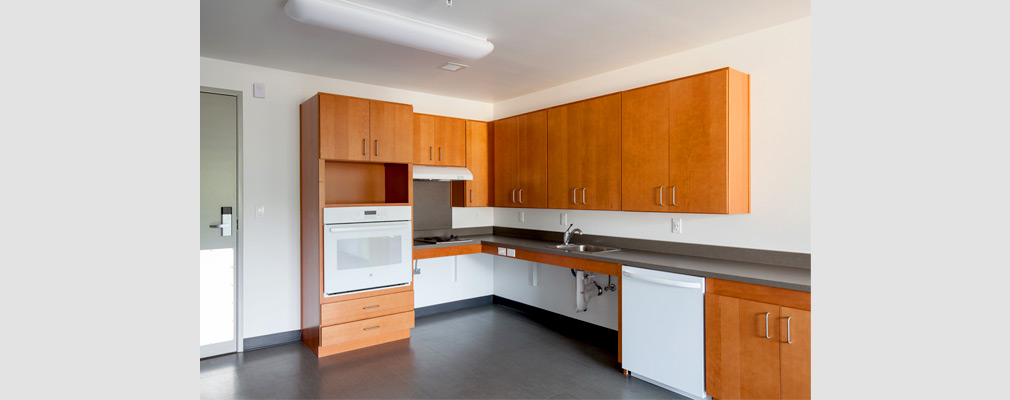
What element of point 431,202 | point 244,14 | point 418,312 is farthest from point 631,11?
point 418,312

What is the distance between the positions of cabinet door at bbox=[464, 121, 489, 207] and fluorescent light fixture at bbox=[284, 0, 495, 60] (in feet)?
5.62

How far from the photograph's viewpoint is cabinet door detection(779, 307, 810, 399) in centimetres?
236

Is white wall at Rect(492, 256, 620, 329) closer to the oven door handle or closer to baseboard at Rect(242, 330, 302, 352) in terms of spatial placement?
the oven door handle

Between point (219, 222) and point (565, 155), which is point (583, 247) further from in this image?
point (219, 222)

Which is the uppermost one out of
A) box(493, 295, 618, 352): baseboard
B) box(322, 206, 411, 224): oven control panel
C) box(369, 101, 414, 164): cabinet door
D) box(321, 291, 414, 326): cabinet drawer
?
box(369, 101, 414, 164): cabinet door

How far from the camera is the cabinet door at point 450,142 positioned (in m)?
4.63

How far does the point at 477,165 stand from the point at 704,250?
8.01ft

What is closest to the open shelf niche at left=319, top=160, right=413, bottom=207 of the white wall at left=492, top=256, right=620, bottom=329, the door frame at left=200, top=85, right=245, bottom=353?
the door frame at left=200, top=85, right=245, bottom=353

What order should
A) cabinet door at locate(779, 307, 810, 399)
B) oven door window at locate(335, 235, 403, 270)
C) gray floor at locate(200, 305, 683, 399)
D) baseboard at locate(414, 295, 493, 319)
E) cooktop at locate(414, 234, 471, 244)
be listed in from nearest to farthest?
1. cabinet door at locate(779, 307, 810, 399)
2. gray floor at locate(200, 305, 683, 399)
3. oven door window at locate(335, 235, 403, 270)
4. cooktop at locate(414, 234, 471, 244)
5. baseboard at locate(414, 295, 493, 319)

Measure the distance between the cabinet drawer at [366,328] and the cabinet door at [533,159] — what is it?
1.52 meters

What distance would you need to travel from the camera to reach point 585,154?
3.85 m

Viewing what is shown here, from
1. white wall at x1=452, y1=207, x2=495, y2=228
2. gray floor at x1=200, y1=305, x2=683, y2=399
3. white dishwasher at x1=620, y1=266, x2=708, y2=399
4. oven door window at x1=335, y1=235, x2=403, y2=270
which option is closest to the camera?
white dishwasher at x1=620, y1=266, x2=708, y2=399

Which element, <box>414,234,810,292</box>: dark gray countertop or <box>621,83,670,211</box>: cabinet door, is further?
<box>621,83,670,211</box>: cabinet door

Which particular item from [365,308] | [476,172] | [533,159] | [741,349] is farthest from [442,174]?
[741,349]
